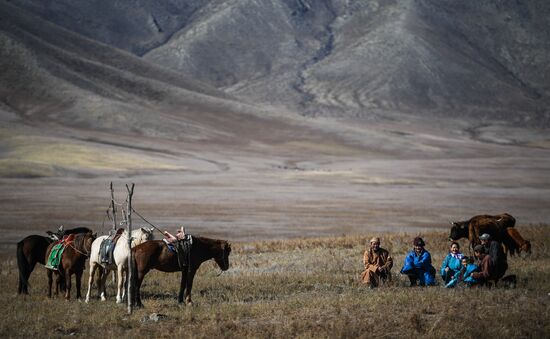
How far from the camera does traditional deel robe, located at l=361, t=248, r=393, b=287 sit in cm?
1550

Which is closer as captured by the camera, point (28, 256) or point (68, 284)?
point (68, 284)

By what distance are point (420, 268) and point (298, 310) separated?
4.16 meters

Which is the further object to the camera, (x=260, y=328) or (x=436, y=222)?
(x=436, y=222)

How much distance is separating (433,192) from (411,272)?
4077 centimetres

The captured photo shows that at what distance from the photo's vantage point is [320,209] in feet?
145

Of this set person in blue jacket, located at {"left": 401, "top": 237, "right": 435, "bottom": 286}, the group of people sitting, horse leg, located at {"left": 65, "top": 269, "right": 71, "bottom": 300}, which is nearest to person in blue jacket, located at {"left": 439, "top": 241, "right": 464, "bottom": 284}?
the group of people sitting

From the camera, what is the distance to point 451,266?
15367mm

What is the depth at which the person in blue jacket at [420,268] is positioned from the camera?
51.1 feet

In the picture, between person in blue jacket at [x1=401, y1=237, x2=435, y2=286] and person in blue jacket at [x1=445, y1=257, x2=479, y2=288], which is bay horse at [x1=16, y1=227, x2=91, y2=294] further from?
person in blue jacket at [x1=445, y1=257, x2=479, y2=288]

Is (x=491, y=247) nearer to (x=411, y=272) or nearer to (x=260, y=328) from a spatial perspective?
(x=411, y=272)

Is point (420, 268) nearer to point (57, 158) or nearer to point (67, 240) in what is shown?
point (67, 240)

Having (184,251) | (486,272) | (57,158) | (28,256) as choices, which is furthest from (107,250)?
(57,158)

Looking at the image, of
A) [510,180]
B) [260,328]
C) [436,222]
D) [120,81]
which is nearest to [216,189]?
[436,222]

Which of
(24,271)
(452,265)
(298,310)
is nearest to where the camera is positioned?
(298,310)
